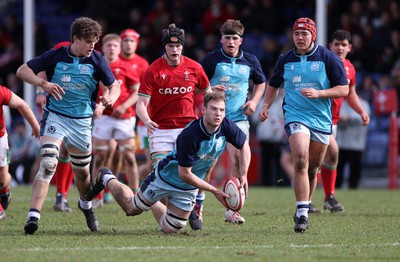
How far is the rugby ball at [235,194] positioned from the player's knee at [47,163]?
187 cm

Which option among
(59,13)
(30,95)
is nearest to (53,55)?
(30,95)

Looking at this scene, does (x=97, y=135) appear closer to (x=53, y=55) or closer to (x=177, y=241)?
(x=53, y=55)

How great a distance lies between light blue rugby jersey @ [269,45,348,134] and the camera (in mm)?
9922

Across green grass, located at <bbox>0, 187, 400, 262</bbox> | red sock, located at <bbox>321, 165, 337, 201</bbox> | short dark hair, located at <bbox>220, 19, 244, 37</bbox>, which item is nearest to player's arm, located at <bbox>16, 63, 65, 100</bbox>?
green grass, located at <bbox>0, 187, 400, 262</bbox>

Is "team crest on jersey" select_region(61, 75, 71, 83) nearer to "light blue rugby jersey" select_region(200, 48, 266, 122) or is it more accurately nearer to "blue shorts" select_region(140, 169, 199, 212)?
"blue shorts" select_region(140, 169, 199, 212)

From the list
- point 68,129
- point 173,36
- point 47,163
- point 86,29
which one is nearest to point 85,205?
point 47,163

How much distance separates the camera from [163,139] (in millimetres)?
10055

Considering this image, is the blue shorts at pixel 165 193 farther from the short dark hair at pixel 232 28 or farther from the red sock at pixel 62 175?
the red sock at pixel 62 175

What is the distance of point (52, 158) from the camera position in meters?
9.37

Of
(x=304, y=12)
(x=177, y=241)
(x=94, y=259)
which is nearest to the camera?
(x=94, y=259)

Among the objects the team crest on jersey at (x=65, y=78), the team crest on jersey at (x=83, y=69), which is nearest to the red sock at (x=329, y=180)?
the team crest on jersey at (x=83, y=69)

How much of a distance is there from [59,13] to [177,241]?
18.2 m

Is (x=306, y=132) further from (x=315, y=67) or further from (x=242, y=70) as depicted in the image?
(x=242, y=70)

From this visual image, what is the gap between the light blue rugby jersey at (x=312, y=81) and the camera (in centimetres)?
992
